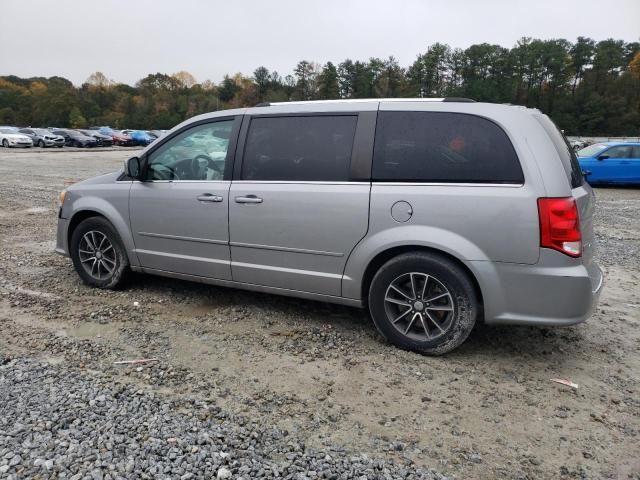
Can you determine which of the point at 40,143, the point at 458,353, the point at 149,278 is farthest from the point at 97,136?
the point at 458,353

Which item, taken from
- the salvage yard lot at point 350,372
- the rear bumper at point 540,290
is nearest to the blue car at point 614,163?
the salvage yard lot at point 350,372

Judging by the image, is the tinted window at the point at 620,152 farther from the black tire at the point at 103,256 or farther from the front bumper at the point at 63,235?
the front bumper at the point at 63,235

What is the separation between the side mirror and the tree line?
7664 cm

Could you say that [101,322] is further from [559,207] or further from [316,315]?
[559,207]

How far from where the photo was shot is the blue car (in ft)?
51.5

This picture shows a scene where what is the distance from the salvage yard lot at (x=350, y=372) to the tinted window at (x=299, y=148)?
1292 mm

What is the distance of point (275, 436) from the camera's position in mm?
2713

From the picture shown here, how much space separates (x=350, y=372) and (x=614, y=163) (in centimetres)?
1572

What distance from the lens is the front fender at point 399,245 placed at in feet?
11.2

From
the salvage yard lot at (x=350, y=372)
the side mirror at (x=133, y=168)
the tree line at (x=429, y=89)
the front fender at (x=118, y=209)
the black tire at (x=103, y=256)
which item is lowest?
the salvage yard lot at (x=350, y=372)

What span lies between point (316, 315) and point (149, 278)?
2.11m

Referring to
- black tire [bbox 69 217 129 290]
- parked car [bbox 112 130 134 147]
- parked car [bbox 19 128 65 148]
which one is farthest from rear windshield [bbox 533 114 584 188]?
parked car [bbox 112 130 134 147]

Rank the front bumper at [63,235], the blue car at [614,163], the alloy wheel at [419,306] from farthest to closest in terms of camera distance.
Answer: the blue car at [614,163], the front bumper at [63,235], the alloy wheel at [419,306]

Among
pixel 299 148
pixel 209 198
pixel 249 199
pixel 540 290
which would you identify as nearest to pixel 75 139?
pixel 209 198
